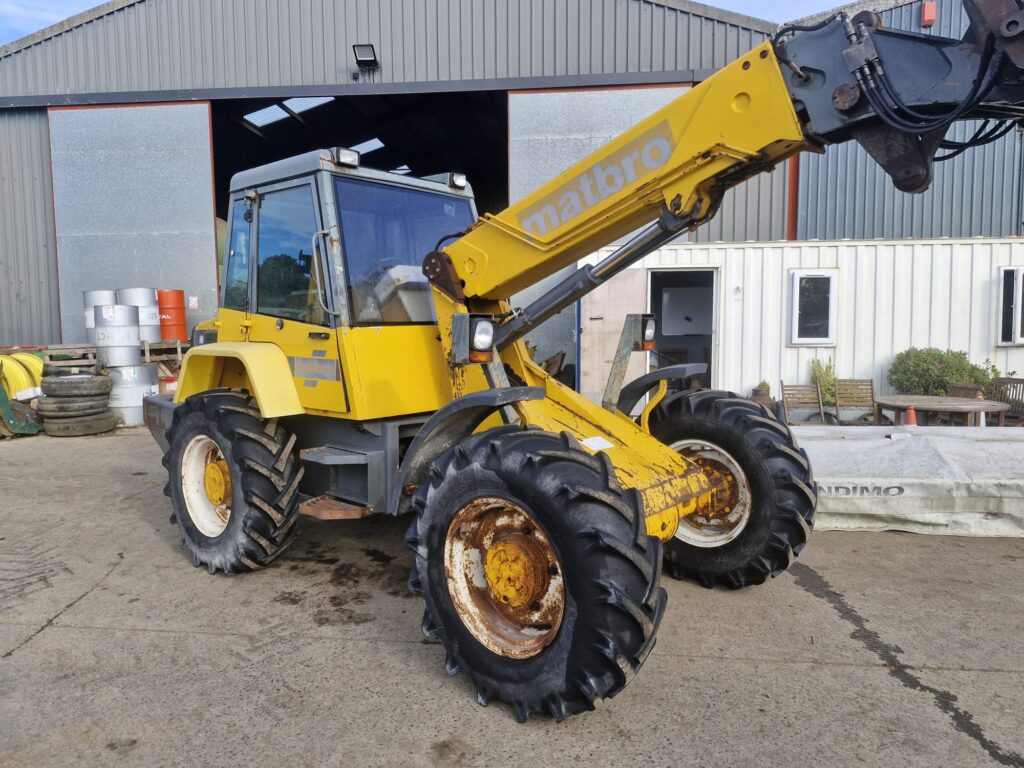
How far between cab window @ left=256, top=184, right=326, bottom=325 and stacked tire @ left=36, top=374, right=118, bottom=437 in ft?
24.8

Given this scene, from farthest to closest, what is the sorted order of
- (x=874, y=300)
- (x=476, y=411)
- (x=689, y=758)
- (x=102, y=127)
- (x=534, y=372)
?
(x=102, y=127) → (x=874, y=300) → (x=534, y=372) → (x=476, y=411) → (x=689, y=758)

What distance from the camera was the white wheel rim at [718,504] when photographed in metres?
4.03

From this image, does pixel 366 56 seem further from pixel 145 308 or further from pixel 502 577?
pixel 502 577

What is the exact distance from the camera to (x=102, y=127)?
43.4 feet

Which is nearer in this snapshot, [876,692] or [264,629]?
[876,692]

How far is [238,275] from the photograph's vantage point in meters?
5.00

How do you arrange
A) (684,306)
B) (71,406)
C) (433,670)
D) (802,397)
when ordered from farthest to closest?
(684,306)
(802,397)
(71,406)
(433,670)

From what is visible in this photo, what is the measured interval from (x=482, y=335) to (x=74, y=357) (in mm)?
11150

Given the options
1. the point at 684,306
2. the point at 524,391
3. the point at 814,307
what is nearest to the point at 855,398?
the point at 814,307

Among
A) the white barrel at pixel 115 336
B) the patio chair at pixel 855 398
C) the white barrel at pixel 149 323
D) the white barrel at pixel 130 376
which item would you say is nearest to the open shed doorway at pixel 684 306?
the patio chair at pixel 855 398

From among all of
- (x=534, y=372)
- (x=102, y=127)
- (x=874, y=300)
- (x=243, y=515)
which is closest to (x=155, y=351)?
(x=102, y=127)

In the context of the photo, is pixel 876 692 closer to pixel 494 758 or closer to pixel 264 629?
pixel 494 758

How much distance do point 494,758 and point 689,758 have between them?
2.44ft

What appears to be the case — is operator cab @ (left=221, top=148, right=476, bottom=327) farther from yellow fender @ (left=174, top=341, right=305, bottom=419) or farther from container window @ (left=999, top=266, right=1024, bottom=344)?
container window @ (left=999, top=266, right=1024, bottom=344)
